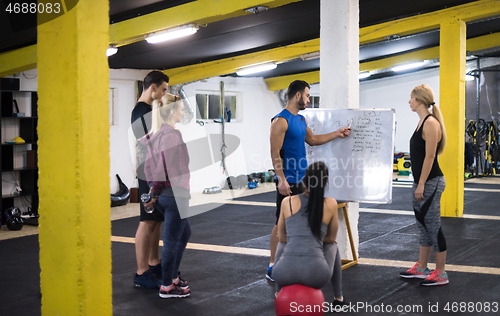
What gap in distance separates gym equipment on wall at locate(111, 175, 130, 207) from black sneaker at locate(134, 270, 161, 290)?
16.4 ft

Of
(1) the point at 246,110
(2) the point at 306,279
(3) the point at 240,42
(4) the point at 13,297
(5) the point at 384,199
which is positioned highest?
(3) the point at 240,42

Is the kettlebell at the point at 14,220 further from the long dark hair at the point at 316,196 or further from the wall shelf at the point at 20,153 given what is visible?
the long dark hair at the point at 316,196

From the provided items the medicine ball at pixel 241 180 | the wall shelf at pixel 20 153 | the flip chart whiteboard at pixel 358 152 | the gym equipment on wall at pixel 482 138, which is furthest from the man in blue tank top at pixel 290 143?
the gym equipment on wall at pixel 482 138

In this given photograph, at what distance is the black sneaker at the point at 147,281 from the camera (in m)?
3.89

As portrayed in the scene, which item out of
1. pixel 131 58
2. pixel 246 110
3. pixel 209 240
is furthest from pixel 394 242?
pixel 246 110

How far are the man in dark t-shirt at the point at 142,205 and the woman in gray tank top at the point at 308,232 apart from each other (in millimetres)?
1345

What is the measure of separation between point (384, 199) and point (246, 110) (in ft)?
28.6

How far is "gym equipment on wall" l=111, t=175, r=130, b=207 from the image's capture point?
8.79m

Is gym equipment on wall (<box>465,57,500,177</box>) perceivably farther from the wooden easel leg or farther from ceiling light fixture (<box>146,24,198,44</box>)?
the wooden easel leg

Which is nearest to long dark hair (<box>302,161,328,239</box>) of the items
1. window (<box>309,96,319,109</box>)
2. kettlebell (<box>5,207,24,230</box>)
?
kettlebell (<box>5,207,24,230</box>)

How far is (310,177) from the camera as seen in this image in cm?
285

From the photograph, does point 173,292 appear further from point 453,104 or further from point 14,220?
point 453,104

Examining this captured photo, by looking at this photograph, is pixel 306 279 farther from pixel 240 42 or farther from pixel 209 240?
pixel 240 42

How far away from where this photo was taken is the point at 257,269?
14.8 feet
